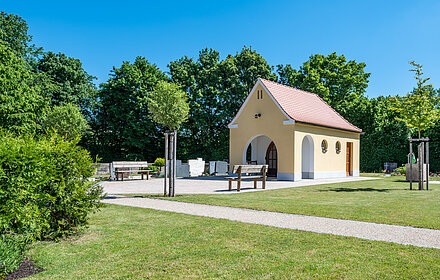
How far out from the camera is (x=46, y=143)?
5.61 metres

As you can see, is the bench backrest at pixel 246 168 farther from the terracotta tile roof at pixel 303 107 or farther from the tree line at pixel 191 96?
the tree line at pixel 191 96

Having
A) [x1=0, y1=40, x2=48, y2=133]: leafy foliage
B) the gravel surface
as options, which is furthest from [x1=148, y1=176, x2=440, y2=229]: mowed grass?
[x1=0, y1=40, x2=48, y2=133]: leafy foliage

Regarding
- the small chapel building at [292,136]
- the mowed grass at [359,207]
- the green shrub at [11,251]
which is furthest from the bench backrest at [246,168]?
the green shrub at [11,251]

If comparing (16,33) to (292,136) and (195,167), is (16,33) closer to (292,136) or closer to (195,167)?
(195,167)

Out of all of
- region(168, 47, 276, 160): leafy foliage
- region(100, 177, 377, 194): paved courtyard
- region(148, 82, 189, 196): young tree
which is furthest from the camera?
region(168, 47, 276, 160): leafy foliage

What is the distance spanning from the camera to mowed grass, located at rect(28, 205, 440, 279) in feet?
13.5

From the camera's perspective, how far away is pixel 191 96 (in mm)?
34344

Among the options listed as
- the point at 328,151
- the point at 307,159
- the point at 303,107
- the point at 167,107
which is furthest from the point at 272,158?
the point at 167,107

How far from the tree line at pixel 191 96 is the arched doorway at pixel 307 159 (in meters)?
9.92

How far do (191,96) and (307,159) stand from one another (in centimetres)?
1581

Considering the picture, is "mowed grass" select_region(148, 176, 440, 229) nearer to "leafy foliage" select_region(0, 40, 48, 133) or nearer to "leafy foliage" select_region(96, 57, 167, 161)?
"leafy foliage" select_region(0, 40, 48, 133)

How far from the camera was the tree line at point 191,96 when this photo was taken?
2942cm

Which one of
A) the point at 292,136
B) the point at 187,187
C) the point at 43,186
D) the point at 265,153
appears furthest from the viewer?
the point at 265,153

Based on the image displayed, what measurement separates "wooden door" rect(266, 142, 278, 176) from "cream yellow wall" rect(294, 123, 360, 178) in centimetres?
292
